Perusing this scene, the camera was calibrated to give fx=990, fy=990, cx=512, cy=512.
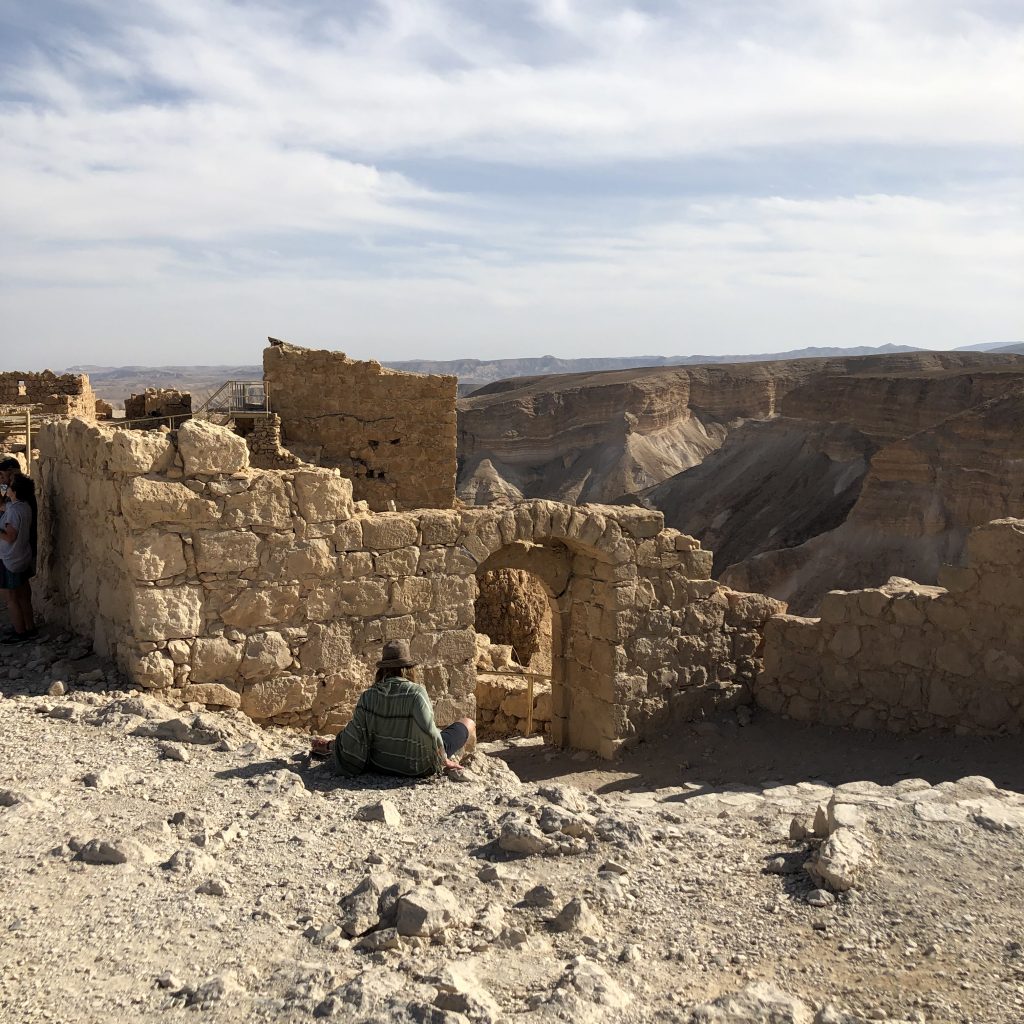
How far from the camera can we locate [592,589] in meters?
9.08

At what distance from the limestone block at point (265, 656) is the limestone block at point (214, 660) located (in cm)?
6

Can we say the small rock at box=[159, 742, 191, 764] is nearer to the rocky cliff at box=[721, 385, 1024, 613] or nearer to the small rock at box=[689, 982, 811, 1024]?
the small rock at box=[689, 982, 811, 1024]

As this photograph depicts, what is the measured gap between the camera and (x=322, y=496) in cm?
694

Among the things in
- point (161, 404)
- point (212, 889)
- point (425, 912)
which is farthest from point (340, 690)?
point (161, 404)

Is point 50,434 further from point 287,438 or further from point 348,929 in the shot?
point 348,929

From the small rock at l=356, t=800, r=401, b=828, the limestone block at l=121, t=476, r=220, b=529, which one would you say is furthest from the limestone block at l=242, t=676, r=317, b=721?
the small rock at l=356, t=800, r=401, b=828

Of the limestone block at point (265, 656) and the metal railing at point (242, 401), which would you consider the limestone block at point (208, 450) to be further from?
the metal railing at point (242, 401)

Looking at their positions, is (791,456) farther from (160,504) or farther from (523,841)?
(523,841)

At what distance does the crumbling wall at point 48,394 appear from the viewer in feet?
45.1

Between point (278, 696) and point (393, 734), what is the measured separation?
1.84m

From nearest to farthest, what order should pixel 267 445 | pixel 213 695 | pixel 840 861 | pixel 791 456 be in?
pixel 840 861 → pixel 213 695 → pixel 267 445 → pixel 791 456

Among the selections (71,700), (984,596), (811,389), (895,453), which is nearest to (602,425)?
(811,389)

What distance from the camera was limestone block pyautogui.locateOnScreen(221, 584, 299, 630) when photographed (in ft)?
22.0

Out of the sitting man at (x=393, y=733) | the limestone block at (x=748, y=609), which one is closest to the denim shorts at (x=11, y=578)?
the sitting man at (x=393, y=733)
